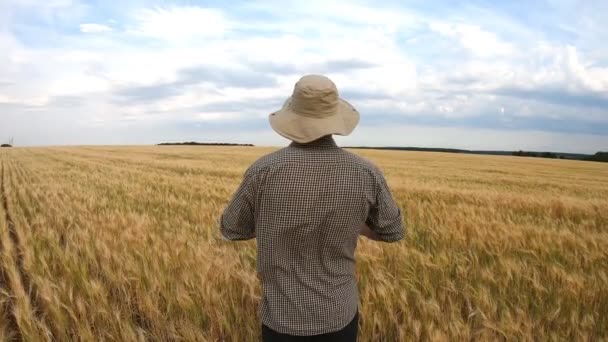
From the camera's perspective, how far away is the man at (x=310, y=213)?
190 cm

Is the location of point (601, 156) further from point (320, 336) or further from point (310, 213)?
point (310, 213)

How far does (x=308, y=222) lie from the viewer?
6.33 ft

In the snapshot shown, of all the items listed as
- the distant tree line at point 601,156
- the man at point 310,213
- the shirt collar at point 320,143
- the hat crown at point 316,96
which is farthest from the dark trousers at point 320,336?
the distant tree line at point 601,156

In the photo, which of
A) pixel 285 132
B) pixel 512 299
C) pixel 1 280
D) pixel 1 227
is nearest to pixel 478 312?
pixel 512 299

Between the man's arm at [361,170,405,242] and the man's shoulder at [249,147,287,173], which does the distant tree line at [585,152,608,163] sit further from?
the man's shoulder at [249,147,287,173]

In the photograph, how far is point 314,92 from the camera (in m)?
1.91

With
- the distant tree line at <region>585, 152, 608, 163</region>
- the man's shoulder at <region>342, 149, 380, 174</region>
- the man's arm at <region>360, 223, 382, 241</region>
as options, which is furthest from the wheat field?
the distant tree line at <region>585, 152, 608, 163</region>

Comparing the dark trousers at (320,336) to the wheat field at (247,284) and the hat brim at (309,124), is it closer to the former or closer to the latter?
the wheat field at (247,284)

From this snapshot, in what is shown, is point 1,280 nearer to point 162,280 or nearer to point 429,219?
point 162,280

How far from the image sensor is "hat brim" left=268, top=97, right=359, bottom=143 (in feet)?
6.12

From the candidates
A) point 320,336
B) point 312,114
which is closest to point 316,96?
point 312,114

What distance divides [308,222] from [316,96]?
510mm

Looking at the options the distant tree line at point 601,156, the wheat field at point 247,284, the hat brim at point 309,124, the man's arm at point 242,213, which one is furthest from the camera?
the distant tree line at point 601,156

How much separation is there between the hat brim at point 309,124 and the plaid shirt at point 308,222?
2.6 inches
